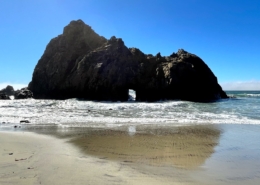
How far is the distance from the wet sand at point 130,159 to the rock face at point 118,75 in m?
31.3

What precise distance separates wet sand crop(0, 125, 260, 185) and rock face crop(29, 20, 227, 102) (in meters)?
31.3

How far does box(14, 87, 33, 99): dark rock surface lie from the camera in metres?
48.8

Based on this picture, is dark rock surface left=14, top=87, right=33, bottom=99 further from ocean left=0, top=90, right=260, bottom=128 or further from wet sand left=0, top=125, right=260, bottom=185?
wet sand left=0, top=125, right=260, bottom=185

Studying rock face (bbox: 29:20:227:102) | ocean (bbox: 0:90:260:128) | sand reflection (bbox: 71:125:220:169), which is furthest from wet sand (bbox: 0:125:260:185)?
rock face (bbox: 29:20:227:102)

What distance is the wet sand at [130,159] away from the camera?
4938mm

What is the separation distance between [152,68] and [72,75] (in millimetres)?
16596

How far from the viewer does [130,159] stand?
6496mm

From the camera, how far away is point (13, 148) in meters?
7.39

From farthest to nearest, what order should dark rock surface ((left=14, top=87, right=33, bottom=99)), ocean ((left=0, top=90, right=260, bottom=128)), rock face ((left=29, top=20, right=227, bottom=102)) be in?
dark rock surface ((left=14, top=87, right=33, bottom=99)) < rock face ((left=29, top=20, right=227, bottom=102)) < ocean ((left=0, top=90, right=260, bottom=128))

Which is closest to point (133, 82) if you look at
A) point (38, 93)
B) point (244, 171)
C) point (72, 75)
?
point (72, 75)

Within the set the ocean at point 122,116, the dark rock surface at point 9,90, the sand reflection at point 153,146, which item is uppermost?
the dark rock surface at point 9,90

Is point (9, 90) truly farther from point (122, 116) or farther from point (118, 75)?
point (122, 116)

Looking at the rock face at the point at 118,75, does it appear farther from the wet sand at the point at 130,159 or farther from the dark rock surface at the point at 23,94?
the wet sand at the point at 130,159

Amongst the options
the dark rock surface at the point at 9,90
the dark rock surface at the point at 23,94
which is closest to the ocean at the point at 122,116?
the dark rock surface at the point at 23,94
